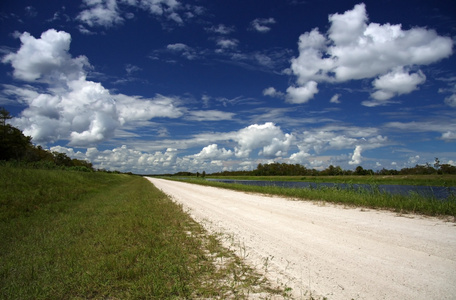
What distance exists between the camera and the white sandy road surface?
3.84m

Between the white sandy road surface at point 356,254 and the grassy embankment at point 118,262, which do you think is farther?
the grassy embankment at point 118,262

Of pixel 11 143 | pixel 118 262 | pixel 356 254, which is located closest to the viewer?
pixel 118 262

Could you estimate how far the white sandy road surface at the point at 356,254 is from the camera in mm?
3836

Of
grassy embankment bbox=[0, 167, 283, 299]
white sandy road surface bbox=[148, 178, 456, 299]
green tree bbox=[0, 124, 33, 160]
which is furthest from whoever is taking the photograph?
green tree bbox=[0, 124, 33, 160]

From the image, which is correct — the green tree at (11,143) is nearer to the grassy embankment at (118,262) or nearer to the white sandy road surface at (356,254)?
the grassy embankment at (118,262)

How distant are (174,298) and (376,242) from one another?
201 inches

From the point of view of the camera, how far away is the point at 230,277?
177 inches

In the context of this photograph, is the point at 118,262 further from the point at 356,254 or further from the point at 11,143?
the point at 11,143

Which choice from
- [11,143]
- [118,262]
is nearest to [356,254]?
[118,262]

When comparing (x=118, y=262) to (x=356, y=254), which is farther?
(x=356, y=254)

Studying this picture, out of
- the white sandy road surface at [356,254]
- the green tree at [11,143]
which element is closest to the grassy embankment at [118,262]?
the white sandy road surface at [356,254]

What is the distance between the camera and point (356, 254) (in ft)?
17.5

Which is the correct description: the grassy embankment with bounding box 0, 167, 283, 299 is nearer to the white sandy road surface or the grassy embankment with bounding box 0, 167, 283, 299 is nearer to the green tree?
the white sandy road surface

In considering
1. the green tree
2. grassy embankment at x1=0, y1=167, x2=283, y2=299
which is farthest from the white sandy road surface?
the green tree
